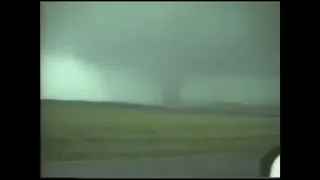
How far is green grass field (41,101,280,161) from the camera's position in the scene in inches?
45.8

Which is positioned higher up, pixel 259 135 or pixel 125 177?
pixel 259 135

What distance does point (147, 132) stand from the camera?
1.18 meters

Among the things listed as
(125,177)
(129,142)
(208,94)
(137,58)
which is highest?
(137,58)

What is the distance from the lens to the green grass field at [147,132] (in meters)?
1.16

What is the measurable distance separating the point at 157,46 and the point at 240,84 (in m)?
0.31

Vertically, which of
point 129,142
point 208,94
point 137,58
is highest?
point 137,58

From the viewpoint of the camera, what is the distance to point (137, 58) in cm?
121

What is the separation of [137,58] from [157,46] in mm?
79
